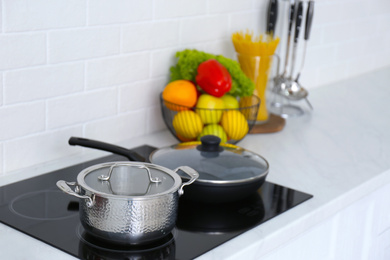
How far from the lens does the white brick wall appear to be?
128 centimetres

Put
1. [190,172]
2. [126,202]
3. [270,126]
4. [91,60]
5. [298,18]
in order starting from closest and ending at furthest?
[126,202] < [190,172] < [91,60] < [270,126] < [298,18]

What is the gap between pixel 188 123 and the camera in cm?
150

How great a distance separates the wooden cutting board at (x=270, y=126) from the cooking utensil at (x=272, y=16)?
279 millimetres

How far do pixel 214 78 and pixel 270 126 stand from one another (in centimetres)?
36

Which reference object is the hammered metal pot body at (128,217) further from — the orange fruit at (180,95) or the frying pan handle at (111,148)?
the orange fruit at (180,95)

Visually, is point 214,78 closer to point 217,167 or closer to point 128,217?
point 217,167

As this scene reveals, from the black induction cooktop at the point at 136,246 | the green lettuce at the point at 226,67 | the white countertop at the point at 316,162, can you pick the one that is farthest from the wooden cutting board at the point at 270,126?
the black induction cooktop at the point at 136,246

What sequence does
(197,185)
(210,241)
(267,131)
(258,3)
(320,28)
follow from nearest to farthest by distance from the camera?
(210,241) < (197,185) < (267,131) < (258,3) < (320,28)

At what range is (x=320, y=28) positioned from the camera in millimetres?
2252

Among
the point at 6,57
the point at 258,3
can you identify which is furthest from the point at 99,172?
the point at 258,3

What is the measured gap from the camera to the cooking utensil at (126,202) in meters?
0.97

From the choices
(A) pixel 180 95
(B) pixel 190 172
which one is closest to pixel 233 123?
(A) pixel 180 95

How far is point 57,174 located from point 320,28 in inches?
50.9

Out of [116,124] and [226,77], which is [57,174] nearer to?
[116,124]
